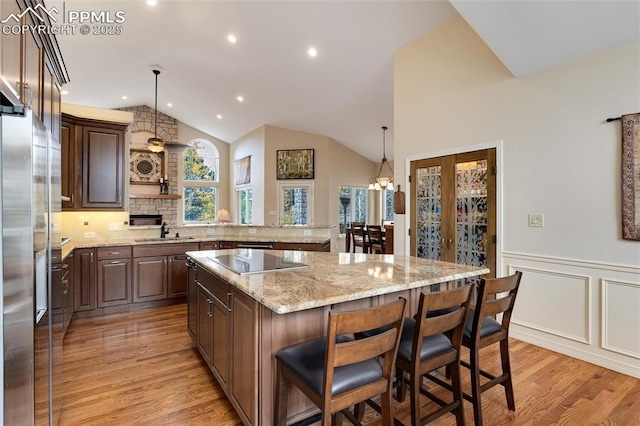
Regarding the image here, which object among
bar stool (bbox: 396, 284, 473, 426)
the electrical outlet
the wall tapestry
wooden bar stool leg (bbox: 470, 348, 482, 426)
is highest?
the wall tapestry

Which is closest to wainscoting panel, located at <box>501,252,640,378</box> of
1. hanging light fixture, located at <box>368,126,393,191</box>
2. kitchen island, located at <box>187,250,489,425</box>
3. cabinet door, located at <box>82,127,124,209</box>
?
kitchen island, located at <box>187,250,489,425</box>

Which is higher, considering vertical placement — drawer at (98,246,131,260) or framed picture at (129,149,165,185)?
framed picture at (129,149,165,185)

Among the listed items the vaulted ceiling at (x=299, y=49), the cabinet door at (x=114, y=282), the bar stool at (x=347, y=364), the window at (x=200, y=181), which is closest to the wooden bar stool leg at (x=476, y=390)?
the bar stool at (x=347, y=364)

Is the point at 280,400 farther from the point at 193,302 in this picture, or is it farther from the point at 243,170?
the point at 243,170

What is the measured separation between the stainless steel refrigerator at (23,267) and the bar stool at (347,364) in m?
0.99

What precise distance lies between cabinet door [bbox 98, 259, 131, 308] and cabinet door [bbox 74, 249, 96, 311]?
69 millimetres

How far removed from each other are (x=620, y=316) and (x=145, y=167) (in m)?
9.99

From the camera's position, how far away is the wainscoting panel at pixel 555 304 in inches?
109

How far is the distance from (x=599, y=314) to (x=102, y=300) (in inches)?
203

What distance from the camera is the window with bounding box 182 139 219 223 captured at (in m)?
9.64

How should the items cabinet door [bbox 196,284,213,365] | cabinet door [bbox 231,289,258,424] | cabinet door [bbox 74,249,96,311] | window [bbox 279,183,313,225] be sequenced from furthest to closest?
1. window [bbox 279,183,313,225]
2. cabinet door [bbox 74,249,96,311]
3. cabinet door [bbox 196,284,213,365]
4. cabinet door [bbox 231,289,258,424]

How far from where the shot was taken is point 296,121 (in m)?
7.44

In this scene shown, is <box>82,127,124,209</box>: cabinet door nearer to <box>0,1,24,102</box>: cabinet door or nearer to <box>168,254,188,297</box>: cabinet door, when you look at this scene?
<box>168,254,188,297</box>: cabinet door

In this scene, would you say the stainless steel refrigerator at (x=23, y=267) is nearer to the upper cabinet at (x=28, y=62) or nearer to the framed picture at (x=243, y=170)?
the upper cabinet at (x=28, y=62)
